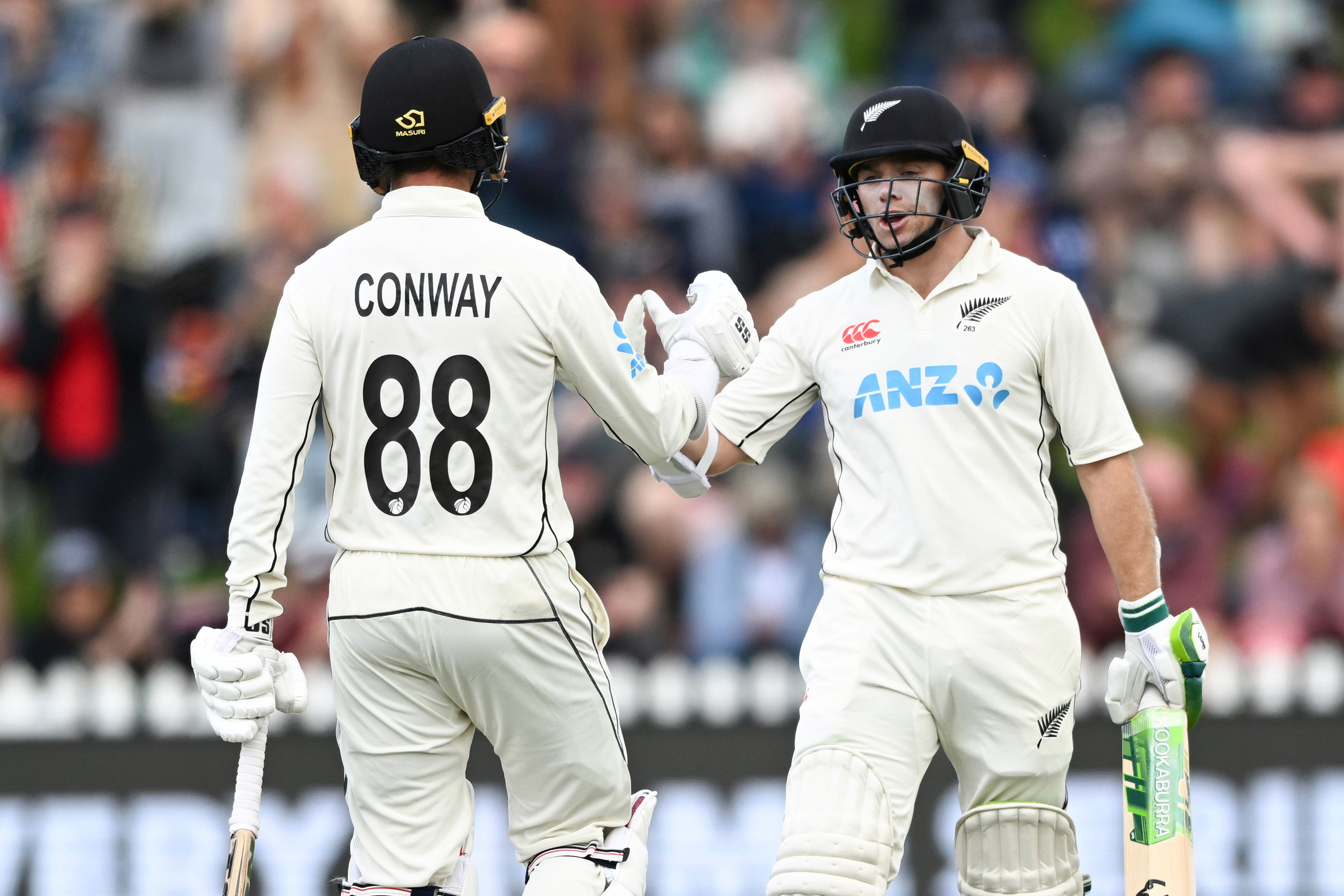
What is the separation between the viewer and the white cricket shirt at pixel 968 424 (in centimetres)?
470

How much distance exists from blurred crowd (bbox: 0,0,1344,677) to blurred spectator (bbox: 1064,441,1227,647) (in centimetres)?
2

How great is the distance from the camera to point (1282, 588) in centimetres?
865

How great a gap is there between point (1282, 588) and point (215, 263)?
5.44 meters

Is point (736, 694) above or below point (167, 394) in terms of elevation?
below

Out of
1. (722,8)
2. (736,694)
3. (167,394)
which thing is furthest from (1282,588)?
(167,394)

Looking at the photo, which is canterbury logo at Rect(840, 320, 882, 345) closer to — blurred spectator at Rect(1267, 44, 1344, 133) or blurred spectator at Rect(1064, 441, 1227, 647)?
blurred spectator at Rect(1064, 441, 1227, 647)

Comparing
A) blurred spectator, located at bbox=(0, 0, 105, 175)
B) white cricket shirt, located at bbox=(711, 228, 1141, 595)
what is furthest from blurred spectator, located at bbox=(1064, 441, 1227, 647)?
blurred spectator, located at bbox=(0, 0, 105, 175)

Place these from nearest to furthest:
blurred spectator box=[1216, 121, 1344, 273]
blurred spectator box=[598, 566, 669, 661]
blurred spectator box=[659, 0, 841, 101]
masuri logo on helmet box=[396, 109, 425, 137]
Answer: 1. masuri logo on helmet box=[396, 109, 425, 137]
2. blurred spectator box=[598, 566, 669, 661]
3. blurred spectator box=[1216, 121, 1344, 273]
4. blurred spectator box=[659, 0, 841, 101]

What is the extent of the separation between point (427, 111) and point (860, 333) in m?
1.28

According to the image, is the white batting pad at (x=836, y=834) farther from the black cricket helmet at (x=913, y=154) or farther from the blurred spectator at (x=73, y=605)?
the blurred spectator at (x=73, y=605)

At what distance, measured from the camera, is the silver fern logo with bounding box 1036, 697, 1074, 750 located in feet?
15.3

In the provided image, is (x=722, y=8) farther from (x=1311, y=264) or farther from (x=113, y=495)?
(x=113, y=495)

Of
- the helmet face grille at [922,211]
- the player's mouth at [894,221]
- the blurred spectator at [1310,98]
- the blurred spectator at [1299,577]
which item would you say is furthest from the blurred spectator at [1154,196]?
the player's mouth at [894,221]

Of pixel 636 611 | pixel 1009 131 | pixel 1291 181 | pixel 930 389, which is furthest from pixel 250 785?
pixel 1291 181
